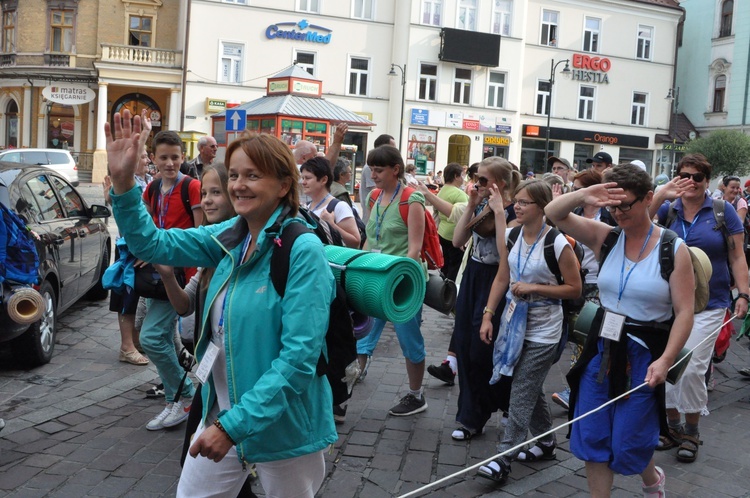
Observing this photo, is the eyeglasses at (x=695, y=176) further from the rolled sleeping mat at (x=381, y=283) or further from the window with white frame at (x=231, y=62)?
the window with white frame at (x=231, y=62)

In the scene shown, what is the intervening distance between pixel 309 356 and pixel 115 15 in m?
39.4

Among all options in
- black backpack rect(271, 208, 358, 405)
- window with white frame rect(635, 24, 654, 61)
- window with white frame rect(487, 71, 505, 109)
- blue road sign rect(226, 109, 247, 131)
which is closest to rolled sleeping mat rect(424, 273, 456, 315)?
black backpack rect(271, 208, 358, 405)

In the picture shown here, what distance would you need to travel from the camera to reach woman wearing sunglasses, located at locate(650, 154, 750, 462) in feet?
18.4

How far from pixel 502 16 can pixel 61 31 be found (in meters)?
21.6

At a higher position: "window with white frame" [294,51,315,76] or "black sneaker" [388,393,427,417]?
"window with white frame" [294,51,315,76]

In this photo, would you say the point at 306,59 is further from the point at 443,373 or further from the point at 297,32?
the point at 443,373

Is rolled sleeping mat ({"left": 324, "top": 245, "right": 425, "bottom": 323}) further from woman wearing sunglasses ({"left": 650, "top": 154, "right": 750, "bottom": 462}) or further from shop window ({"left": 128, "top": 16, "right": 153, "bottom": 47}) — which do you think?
shop window ({"left": 128, "top": 16, "right": 153, "bottom": 47})

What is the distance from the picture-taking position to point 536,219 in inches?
195

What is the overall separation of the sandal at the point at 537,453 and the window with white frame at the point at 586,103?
1527 inches

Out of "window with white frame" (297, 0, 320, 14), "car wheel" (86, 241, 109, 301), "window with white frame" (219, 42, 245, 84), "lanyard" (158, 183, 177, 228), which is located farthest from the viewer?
"window with white frame" (297, 0, 320, 14)

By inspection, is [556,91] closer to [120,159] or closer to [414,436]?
[414,436]

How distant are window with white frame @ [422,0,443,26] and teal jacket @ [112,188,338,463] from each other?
36450mm

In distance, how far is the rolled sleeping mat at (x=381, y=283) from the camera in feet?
9.62

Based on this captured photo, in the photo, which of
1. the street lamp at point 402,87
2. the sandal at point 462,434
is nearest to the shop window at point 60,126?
the street lamp at point 402,87
